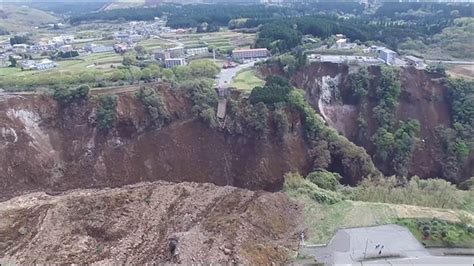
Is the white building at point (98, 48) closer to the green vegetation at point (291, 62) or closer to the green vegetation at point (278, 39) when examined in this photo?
the green vegetation at point (278, 39)

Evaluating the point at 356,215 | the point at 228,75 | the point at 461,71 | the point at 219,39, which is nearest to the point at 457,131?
the point at 461,71

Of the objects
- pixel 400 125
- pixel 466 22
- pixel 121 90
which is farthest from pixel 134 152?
pixel 466 22

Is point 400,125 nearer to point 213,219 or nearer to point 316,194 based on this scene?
point 316,194

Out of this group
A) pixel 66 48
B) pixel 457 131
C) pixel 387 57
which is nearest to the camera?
pixel 457 131

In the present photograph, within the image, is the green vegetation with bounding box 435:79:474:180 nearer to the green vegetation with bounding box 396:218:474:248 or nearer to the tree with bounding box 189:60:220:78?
the green vegetation with bounding box 396:218:474:248

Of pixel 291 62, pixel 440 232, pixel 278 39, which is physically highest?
pixel 278 39

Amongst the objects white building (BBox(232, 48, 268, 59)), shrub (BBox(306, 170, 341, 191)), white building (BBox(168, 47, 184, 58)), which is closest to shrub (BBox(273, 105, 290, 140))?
shrub (BBox(306, 170, 341, 191))

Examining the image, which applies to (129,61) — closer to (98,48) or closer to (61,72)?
(61,72)
